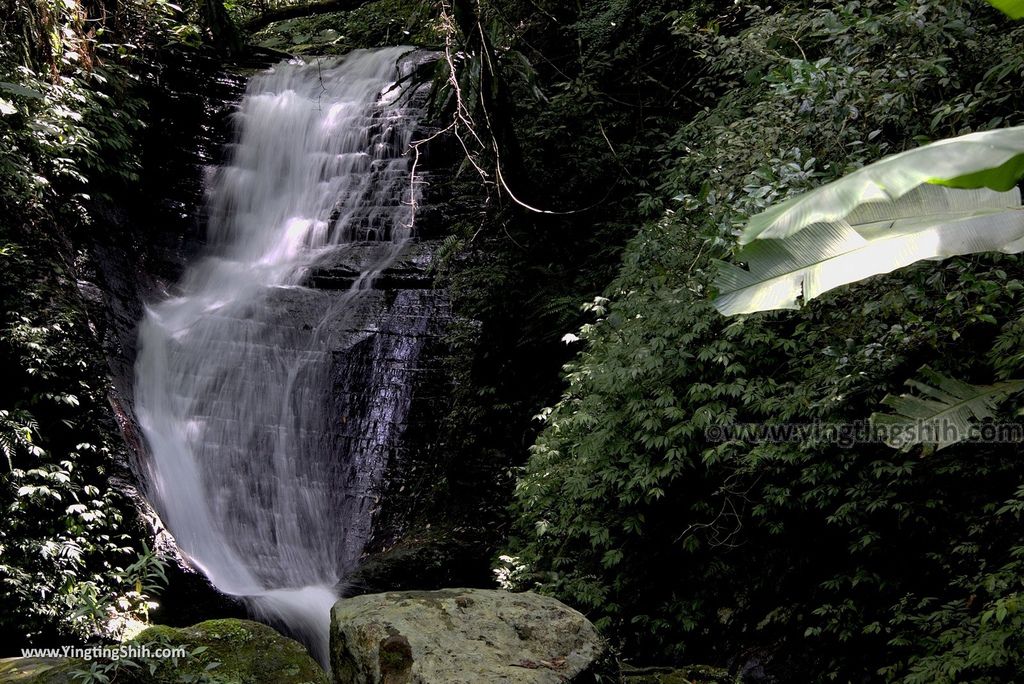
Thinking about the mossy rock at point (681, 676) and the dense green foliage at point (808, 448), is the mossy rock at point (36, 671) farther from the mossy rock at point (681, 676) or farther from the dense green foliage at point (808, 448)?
the dense green foliage at point (808, 448)

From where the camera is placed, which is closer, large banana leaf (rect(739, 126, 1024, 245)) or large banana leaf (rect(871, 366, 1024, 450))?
large banana leaf (rect(739, 126, 1024, 245))

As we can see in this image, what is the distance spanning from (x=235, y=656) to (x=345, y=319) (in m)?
5.26

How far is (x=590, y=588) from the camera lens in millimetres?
5910

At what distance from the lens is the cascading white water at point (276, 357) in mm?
7777

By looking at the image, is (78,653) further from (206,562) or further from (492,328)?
(492,328)

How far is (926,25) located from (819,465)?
10.8 ft

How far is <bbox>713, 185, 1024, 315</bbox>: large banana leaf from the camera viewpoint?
7.76ft

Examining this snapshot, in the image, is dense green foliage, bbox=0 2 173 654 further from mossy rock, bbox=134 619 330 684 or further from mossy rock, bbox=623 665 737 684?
mossy rock, bbox=623 665 737 684

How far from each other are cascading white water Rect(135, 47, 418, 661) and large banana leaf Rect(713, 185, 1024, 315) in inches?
207

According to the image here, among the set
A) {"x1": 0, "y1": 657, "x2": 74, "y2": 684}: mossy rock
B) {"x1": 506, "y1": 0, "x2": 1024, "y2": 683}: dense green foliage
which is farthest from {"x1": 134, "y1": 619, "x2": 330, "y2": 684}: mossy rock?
{"x1": 506, "y1": 0, "x2": 1024, "y2": 683}: dense green foliage

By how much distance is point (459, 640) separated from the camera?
405cm

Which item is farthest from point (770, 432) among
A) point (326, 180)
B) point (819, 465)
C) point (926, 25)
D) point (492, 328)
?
point (326, 180)

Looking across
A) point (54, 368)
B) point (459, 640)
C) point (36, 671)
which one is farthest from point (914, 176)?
point (54, 368)

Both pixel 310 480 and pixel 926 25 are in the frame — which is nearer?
pixel 926 25
